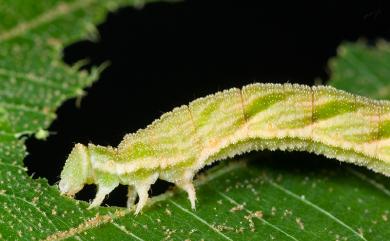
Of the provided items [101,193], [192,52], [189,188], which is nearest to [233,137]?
[189,188]

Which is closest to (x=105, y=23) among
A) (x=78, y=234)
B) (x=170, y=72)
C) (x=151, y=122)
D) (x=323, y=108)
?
(x=170, y=72)

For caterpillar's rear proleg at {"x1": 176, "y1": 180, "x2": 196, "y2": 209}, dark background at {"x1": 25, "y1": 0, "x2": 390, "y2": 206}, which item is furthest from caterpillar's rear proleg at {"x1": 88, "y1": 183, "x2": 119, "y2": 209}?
dark background at {"x1": 25, "y1": 0, "x2": 390, "y2": 206}

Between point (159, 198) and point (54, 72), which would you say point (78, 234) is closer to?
point (159, 198)

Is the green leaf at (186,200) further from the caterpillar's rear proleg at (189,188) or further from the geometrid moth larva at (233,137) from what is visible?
the geometrid moth larva at (233,137)

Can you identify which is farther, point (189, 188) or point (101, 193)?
point (189, 188)

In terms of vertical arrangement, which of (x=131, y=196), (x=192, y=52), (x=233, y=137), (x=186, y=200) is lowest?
(x=186, y=200)

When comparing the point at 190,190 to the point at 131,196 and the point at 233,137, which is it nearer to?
the point at 131,196

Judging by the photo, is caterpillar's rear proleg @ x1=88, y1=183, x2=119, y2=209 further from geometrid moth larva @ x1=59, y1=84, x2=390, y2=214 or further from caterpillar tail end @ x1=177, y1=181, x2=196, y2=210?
caterpillar tail end @ x1=177, y1=181, x2=196, y2=210
